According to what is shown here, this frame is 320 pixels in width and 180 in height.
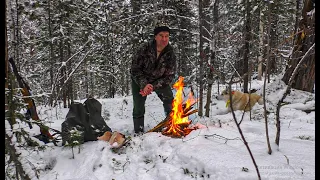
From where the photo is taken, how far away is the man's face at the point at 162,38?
15.8 feet

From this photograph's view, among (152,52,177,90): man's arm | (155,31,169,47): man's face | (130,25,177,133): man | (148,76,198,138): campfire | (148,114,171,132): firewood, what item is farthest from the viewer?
(152,52,177,90): man's arm

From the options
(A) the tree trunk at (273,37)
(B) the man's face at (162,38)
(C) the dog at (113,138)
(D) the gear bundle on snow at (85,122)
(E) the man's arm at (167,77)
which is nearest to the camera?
(A) the tree trunk at (273,37)

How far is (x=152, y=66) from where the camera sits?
5.12 m

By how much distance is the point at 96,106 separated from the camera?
4.95m

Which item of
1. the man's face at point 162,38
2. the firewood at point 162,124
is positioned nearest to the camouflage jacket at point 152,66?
the man's face at point 162,38

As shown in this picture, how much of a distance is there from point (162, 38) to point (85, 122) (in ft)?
7.26

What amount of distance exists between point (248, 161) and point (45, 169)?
2885mm

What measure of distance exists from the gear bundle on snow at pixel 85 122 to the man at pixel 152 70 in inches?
33.0

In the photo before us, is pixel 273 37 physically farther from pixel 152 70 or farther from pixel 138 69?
pixel 138 69

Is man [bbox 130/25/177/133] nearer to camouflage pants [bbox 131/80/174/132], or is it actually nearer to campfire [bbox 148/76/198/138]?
camouflage pants [bbox 131/80/174/132]

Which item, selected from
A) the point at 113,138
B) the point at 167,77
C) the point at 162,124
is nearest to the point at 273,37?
the point at 167,77

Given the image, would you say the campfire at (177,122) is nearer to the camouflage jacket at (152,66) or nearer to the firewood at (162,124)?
the firewood at (162,124)

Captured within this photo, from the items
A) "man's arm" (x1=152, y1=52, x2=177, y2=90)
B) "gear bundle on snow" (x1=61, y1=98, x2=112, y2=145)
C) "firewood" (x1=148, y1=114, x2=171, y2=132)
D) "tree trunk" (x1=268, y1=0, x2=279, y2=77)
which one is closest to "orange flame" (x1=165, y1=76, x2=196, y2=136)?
"firewood" (x1=148, y1=114, x2=171, y2=132)

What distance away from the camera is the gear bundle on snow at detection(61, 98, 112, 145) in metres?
4.32
